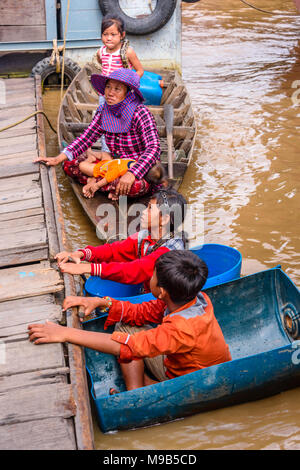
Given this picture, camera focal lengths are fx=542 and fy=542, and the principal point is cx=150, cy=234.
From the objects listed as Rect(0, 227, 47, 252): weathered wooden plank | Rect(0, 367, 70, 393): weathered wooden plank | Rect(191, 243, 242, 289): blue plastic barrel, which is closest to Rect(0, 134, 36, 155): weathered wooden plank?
Rect(0, 227, 47, 252): weathered wooden plank

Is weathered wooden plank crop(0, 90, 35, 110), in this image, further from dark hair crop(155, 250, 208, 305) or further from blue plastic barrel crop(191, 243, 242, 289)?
dark hair crop(155, 250, 208, 305)

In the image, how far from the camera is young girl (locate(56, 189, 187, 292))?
10.5 feet

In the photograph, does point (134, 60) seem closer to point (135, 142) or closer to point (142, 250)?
point (135, 142)

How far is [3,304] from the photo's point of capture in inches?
119

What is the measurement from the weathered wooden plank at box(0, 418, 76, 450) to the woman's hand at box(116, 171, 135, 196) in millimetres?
2413

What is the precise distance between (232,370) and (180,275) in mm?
607

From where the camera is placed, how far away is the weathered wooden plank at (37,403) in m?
2.30

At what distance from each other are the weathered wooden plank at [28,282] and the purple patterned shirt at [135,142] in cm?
145

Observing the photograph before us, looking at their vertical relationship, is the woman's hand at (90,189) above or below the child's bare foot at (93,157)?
below

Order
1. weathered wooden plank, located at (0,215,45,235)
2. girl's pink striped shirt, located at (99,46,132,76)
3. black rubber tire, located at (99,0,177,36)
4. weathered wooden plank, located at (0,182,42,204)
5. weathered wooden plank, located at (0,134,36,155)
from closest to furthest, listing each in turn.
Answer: weathered wooden plank, located at (0,215,45,235), weathered wooden plank, located at (0,182,42,204), weathered wooden plank, located at (0,134,36,155), girl's pink striped shirt, located at (99,46,132,76), black rubber tire, located at (99,0,177,36)

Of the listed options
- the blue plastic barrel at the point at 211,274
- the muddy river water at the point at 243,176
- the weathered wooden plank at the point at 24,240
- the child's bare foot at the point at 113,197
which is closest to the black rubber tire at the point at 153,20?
the muddy river water at the point at 243,176

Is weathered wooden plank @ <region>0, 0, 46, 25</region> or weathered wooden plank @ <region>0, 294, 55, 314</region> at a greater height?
weathered wooden plank @ <region>0, 0, 46, 25</region>

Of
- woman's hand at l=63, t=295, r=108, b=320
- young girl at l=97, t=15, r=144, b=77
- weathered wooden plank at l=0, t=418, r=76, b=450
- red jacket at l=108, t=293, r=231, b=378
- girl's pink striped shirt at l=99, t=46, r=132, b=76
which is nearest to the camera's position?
weathered wooden plank at l=0, t=418, r=76, b=450

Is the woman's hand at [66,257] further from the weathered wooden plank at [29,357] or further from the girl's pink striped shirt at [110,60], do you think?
the girl's pink striped shirt at [110,60]
